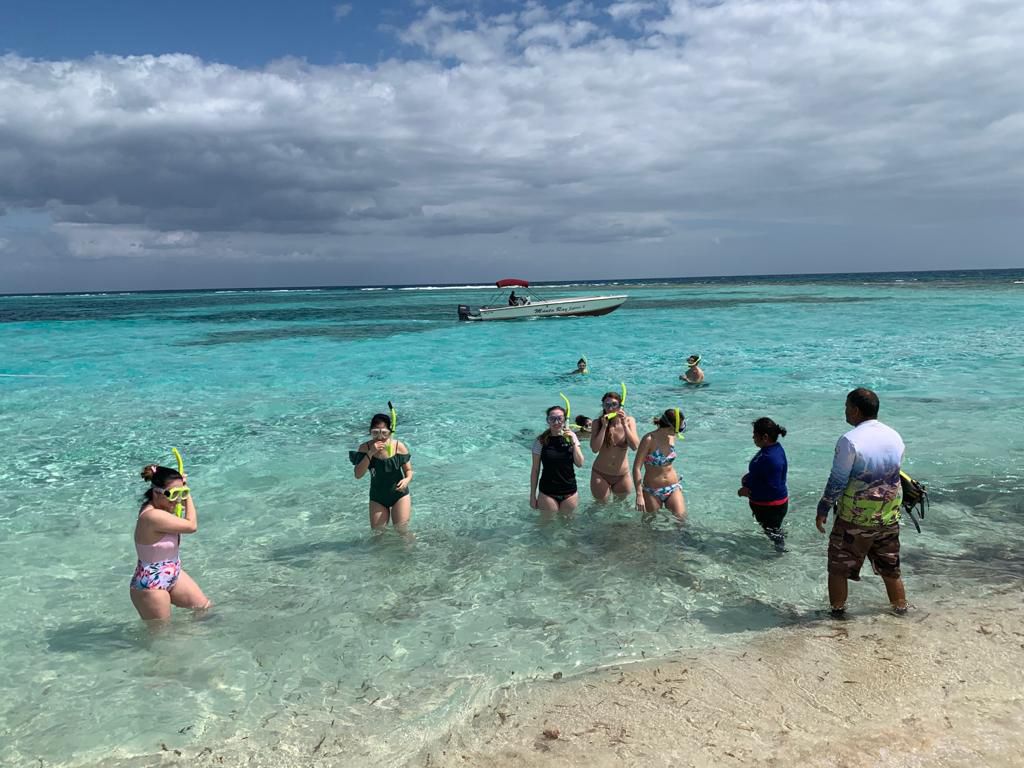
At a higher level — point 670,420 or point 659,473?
point 670,420

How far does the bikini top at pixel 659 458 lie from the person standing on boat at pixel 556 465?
761 mm

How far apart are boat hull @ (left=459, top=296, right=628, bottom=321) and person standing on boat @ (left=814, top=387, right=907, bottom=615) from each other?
36.8m

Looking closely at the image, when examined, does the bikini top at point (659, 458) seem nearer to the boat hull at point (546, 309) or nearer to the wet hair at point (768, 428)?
the wet hair at point (768, 428)

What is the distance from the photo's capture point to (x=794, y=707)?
4.14m

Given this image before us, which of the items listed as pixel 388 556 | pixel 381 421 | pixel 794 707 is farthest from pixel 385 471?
pixel 794 707

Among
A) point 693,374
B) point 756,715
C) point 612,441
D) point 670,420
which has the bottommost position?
point 756,715

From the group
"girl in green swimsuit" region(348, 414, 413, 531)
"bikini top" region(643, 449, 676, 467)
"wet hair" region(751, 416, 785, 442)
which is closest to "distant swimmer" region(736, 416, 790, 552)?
"wet hair" region(751, 416, 785, 442)

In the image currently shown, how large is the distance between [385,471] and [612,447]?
8.52 feet

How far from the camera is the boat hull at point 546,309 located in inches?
1639

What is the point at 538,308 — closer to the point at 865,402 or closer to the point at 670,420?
the point at 670,420

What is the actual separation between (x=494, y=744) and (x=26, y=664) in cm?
390

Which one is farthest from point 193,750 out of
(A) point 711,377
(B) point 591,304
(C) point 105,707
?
(B) point 591,304

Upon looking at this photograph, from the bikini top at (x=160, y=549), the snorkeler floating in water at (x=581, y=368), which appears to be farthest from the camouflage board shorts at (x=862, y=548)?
the snorkeler floating in water at (x=581, y=368)

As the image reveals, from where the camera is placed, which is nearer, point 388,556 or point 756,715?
point 756,715
